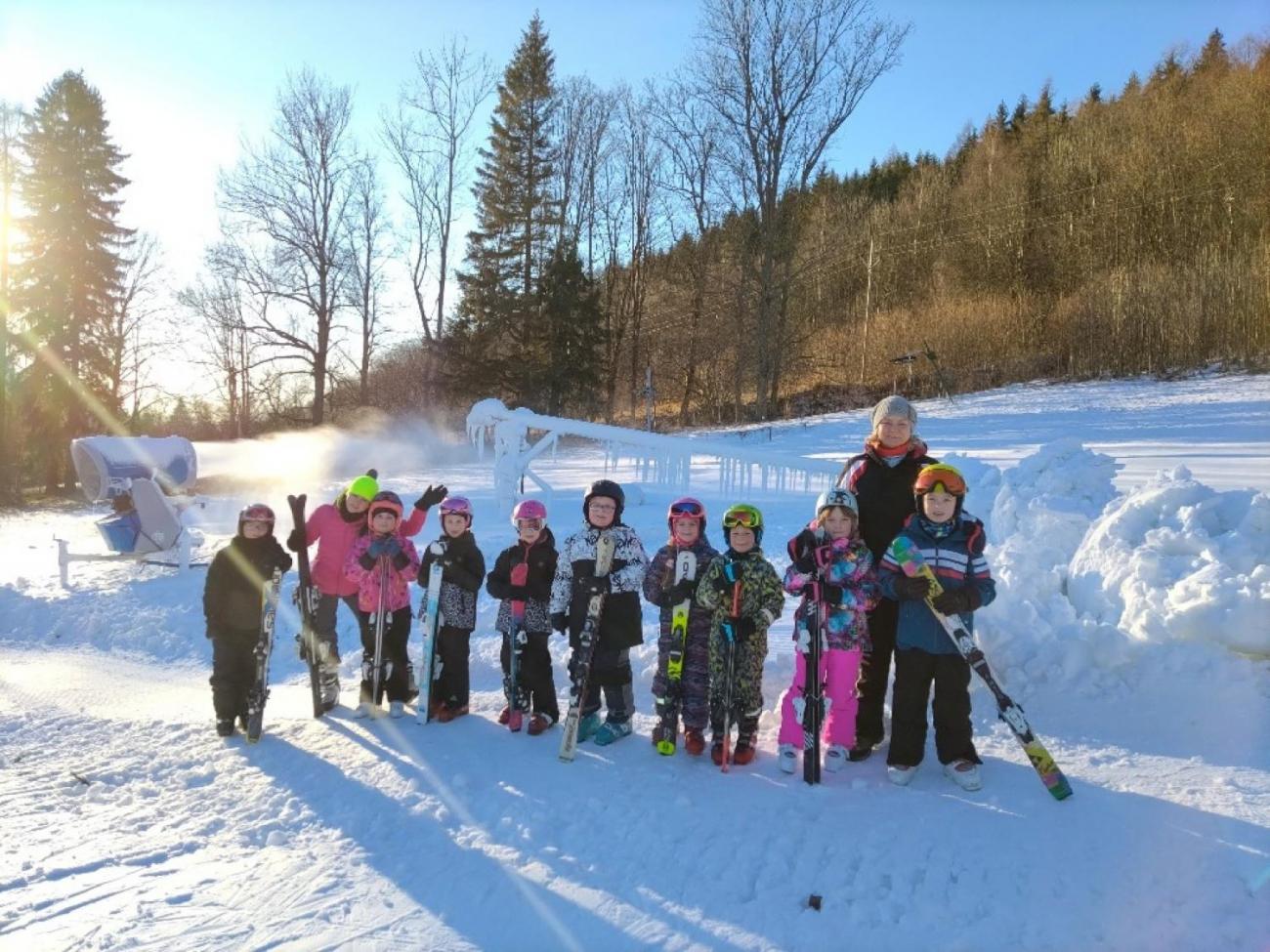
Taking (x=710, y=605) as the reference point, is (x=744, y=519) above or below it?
above

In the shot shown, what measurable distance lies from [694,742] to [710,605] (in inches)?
33.4

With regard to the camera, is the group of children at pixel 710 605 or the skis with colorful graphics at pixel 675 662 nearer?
the group of children at pixel 710 605

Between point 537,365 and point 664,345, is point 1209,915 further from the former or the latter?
point 664,345

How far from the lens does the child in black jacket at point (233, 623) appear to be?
5508 millimetres

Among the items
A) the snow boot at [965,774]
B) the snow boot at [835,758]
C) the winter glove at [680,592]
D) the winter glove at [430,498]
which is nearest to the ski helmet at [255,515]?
the winter glove at [430,498]

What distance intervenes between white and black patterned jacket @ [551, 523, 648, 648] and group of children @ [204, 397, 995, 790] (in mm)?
10

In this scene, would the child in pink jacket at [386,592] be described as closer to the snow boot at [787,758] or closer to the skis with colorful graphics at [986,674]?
the snow boot at [787,758]

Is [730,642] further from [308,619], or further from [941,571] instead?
[308,619]

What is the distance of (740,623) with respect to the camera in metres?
4.58

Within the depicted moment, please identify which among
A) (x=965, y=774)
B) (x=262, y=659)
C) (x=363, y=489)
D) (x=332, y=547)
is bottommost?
(x=965, y=774)

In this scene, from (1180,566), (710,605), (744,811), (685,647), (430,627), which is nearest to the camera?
(744,811)

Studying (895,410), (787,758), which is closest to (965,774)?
(787,758)

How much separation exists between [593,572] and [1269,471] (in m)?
8.92

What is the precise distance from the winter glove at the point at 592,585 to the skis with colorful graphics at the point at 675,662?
19.2 inches
